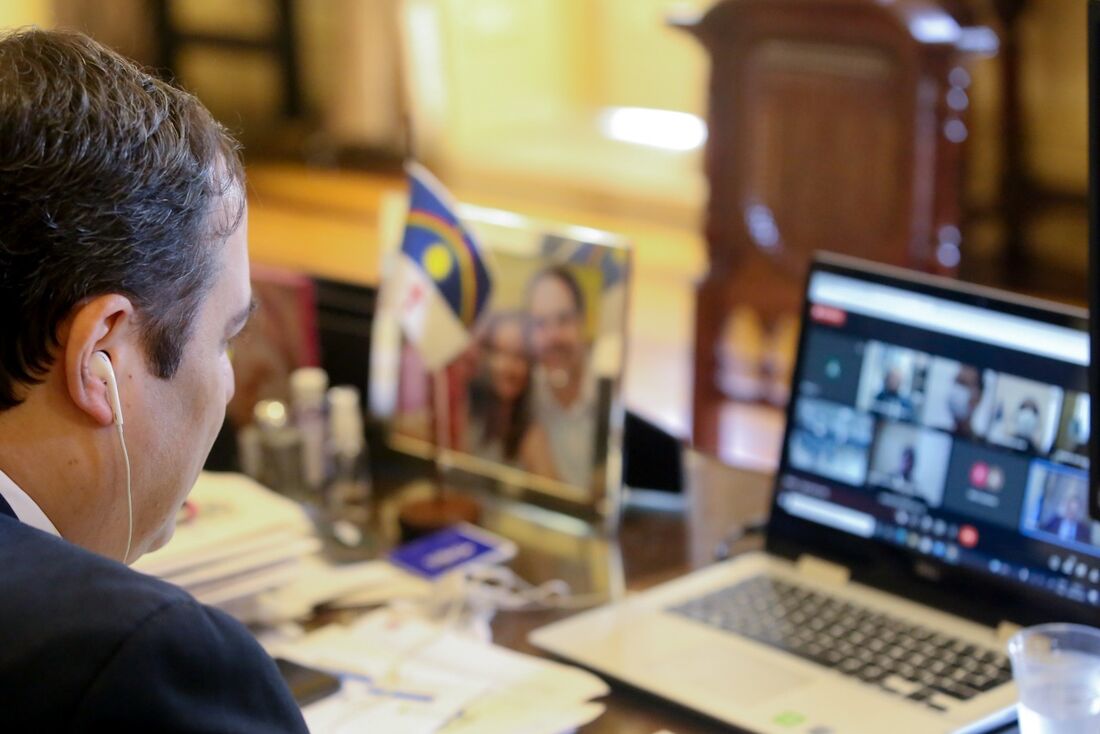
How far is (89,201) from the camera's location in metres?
0.94

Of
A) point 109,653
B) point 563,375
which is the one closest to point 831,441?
point 563,375

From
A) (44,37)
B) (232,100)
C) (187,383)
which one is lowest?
(232,100)

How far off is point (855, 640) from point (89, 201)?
32.9 inches

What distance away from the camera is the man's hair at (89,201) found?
0.92m

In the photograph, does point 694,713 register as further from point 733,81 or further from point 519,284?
point 733,81

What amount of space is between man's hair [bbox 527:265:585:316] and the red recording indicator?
318mm

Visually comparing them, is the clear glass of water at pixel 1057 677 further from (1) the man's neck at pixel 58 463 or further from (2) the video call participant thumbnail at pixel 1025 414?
(1) the man's neck at pixel 58 463

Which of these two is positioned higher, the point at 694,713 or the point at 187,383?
the point at 187,383

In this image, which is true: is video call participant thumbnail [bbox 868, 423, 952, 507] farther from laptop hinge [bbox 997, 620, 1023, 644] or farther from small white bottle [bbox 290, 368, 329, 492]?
small white bottle [bbox 290, 368, 329, 492]

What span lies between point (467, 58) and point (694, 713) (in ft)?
16.0

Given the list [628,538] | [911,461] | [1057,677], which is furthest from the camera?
[628,538]

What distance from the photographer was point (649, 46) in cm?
570

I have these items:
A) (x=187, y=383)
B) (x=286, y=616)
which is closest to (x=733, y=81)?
(x=286, y=616)

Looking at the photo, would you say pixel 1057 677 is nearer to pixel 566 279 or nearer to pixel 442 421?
pixel 566 279
